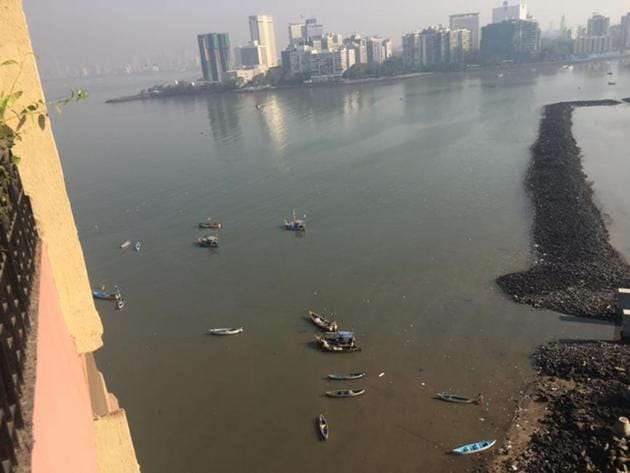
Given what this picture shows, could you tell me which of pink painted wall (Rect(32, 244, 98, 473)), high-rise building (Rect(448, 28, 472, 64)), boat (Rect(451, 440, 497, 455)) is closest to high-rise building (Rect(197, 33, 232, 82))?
high-rise building (Rect(448, 28, 472, 64))

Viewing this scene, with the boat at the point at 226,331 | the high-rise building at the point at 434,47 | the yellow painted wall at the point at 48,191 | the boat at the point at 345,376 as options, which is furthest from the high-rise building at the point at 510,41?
the yellow painted wall at the point at 48,191

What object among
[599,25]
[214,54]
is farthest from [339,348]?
[599,25]

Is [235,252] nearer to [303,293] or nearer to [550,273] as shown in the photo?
[303,293]

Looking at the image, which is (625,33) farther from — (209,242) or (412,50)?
(209,242)

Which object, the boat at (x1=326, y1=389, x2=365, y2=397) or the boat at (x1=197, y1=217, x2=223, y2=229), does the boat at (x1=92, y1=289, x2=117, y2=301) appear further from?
the boat at (x1=326, y1=389, x2=365, y2=397)

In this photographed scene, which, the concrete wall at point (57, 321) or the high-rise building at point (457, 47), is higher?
the high-rise building at point (457, 47)

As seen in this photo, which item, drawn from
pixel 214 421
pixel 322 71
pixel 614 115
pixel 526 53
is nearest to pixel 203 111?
pixel 322 71

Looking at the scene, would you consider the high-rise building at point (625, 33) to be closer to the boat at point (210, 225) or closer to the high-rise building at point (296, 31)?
the high-rise building at point (296, 31)
